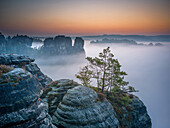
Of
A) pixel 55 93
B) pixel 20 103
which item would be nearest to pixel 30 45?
pixel 55 93

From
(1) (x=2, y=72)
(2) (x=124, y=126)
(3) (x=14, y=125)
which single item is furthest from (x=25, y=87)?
(2) (x=124, y=126)

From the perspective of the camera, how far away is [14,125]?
25.6 ft

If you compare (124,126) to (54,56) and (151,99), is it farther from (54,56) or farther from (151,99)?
(54,56)

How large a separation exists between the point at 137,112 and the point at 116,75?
975 cm

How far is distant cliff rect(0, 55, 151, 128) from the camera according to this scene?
26.2ft

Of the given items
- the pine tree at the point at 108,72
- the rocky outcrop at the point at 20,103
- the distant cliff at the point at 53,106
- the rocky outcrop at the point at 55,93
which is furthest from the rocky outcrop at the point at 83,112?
the pine tree at the point at 108,72

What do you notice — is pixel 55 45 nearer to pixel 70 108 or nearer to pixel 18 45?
pixel 18 45

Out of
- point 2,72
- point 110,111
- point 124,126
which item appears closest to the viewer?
point 2,72

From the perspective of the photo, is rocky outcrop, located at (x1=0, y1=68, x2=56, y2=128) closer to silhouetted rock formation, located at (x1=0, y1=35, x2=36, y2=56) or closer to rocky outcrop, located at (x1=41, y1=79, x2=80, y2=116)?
rocky outcrop, located at (x1=41, y1=79, x2=80, y2=116)

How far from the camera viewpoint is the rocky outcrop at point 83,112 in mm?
15680

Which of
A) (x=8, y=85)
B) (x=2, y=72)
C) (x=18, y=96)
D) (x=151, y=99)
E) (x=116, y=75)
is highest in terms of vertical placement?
(x=2, y=72)

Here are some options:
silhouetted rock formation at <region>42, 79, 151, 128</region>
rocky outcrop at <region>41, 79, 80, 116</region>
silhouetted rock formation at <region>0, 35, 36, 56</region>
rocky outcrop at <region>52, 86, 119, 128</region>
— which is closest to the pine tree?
silhouetted rock formation at <region>42, 79, 151, 128</region>

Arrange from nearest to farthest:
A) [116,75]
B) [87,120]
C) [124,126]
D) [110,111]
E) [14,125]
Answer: [14,125] → [87,120] → [110,111] → [124,126] → [116,75]

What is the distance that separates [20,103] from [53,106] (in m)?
11.8
